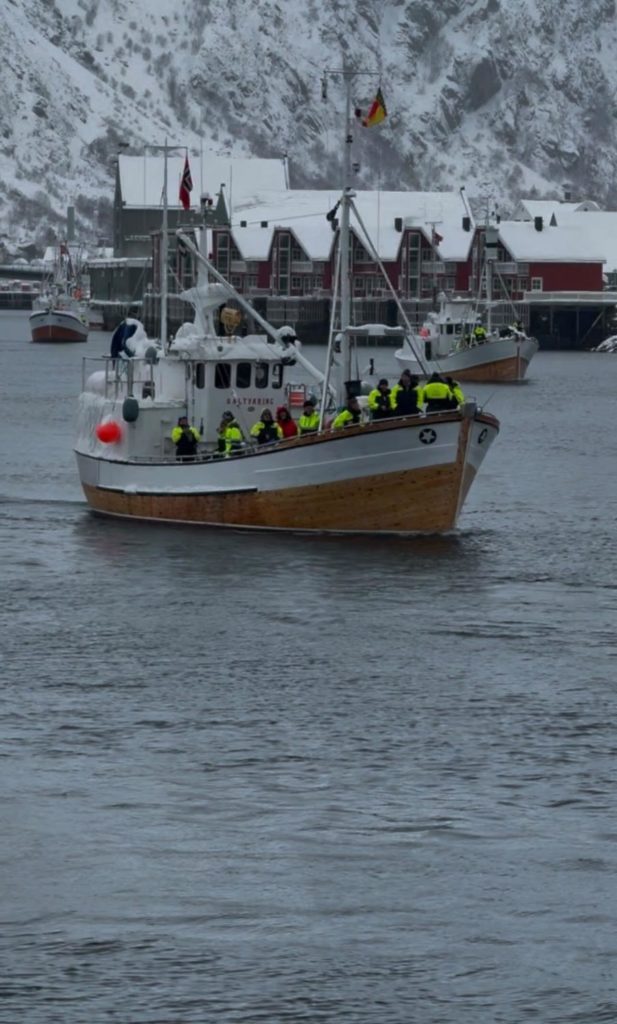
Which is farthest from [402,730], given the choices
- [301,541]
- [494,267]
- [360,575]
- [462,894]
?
[494,267]

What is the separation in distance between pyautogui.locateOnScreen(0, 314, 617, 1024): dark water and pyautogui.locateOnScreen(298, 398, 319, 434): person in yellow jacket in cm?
227

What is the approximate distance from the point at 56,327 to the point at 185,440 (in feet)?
485

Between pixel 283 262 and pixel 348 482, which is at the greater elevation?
pixel 283 262

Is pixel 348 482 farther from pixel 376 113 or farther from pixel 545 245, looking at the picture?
pixel 545 245

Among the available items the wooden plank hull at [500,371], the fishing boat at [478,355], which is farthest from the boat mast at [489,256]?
the wooden plank hull at [500,371]

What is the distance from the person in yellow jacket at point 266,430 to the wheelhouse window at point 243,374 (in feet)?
9.04

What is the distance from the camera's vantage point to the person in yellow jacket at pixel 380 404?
43562mm

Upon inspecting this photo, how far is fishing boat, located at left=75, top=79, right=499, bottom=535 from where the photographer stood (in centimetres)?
4338

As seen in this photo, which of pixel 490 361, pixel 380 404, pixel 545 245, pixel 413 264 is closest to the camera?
pixel 380 404

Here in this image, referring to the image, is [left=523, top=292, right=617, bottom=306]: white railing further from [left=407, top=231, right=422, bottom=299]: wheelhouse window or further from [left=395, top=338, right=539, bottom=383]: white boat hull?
[left=395, top=338, right=539, bottom=383]: white boat hull

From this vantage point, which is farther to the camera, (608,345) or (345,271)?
(608,345)

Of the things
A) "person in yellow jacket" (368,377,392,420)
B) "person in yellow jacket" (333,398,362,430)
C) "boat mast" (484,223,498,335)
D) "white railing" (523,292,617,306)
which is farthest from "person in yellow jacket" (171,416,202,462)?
"white railing" (523,292,617,306)

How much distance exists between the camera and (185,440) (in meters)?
46.3

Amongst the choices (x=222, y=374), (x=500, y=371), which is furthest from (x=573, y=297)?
(x=222, y=374)
